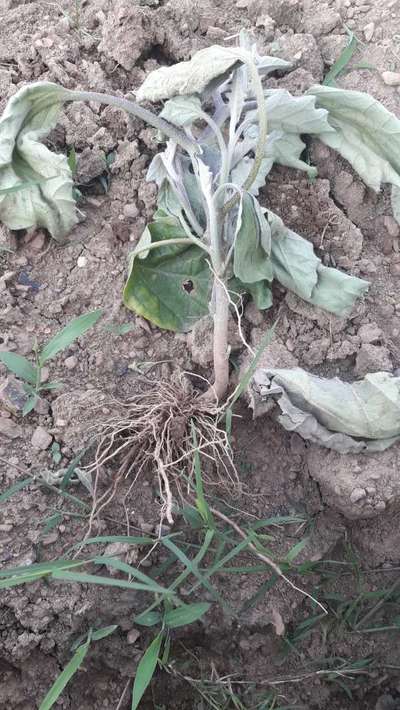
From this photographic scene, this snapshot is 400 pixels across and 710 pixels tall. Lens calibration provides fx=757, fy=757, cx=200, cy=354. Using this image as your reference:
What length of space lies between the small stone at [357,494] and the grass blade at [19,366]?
719 millimetres

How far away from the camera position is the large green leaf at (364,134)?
1751 millimetres

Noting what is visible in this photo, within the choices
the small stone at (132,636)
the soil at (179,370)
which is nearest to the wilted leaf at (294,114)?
the soil at (179,370)

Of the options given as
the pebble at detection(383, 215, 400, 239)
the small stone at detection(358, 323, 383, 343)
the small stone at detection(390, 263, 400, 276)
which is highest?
the pebble at detection(383, 215, 400, 239)

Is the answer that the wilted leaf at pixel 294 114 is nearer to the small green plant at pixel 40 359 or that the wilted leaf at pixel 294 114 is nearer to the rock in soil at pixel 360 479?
the small green plant at pixel 40 359

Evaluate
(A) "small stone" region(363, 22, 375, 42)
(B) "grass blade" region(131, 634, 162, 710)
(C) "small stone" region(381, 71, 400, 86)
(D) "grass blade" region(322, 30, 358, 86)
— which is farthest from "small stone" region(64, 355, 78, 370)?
(A) "small stone" region(363, 22, 375, 42)

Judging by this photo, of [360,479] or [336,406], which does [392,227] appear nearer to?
[336,406]

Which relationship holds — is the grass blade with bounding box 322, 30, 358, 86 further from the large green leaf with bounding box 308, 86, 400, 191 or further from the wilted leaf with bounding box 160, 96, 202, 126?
the wilted leaf with bounding box 160, 96, 202, 126

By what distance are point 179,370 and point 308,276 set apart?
0.36 m

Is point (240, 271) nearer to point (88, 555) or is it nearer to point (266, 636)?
point (88, 555)

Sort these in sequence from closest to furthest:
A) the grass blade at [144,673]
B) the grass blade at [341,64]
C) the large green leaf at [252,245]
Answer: the grass blade at [144,673]
the large green leaf at [252,245]
the grass blade at [341,64]

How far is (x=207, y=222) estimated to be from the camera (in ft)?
5.40

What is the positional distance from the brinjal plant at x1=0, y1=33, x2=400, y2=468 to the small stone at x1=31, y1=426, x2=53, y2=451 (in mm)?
173

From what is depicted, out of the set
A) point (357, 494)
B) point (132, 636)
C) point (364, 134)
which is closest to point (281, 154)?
point (364, 134)

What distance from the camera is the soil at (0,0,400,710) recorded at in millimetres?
1547
